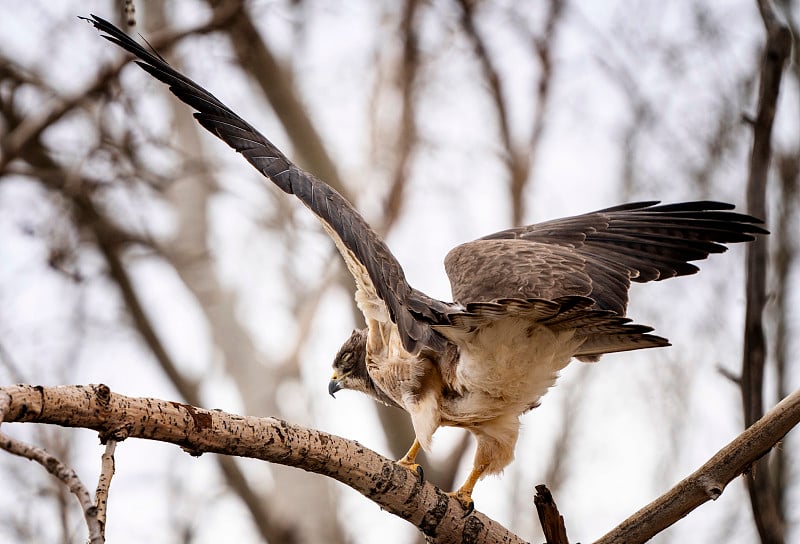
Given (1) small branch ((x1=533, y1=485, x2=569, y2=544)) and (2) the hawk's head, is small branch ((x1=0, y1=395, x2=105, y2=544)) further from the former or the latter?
(2) the hawk's head

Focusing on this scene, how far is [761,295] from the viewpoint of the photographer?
4.63 metres

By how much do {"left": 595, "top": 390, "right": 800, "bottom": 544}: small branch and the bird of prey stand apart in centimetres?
71

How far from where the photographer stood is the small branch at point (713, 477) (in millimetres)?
3668

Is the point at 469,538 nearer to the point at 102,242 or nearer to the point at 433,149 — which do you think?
the point at 102,242

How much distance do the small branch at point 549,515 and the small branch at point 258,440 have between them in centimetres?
58

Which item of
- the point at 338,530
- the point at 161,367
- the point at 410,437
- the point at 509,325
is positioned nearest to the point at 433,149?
the point at 410,437

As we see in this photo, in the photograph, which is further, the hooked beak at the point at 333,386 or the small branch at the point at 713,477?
the hooked beak at the point at 333,386

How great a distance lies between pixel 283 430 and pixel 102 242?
6.92 meters

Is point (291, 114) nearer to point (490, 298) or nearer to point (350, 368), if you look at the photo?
point (350, 368)

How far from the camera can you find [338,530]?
12.2m

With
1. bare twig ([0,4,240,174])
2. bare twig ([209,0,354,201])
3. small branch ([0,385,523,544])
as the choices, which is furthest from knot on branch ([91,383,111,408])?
bare twig ([209,0,354,201])

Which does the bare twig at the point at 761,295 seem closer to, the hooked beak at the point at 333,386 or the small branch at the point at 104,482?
the hooked beak at the point at 333,386

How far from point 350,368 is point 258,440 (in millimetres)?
2653

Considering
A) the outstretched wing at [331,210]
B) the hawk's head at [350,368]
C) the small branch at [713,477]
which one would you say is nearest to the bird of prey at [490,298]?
the outstretched wing at [331,210]
